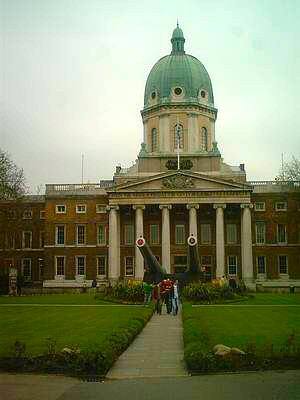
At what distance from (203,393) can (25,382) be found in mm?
4244

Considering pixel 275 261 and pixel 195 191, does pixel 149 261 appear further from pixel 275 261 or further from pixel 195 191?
pixel 275 261

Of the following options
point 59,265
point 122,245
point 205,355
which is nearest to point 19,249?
point 59,265

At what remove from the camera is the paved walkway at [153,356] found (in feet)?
54.0

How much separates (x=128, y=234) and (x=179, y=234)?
250 inches

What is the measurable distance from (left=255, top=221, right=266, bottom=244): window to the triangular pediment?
625 centimetres

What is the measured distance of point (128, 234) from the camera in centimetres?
8069

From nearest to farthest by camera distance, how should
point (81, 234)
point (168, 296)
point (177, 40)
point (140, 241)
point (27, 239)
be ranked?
1. point (168, 296)
2. point (140, 241)
3. point (81, 234)
4. point (27, 239)
5. point (177, 40)

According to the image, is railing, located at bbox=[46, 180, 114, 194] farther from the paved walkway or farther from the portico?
the paved walkway

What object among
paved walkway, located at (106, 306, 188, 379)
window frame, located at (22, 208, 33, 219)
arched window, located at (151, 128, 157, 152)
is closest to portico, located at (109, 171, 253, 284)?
arched window, located at (151, 128, 157, 152)

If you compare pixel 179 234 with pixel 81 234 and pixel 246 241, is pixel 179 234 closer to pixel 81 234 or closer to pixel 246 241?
pixel 246 241

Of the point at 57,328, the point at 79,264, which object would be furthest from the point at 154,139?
the point at 57,328

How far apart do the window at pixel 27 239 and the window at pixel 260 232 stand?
98.5ft

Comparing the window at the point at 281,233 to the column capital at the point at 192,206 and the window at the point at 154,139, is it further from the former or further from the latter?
the window at the point at 154,139

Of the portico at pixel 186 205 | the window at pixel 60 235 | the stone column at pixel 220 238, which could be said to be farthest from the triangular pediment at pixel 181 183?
the window at pixel 60 235
